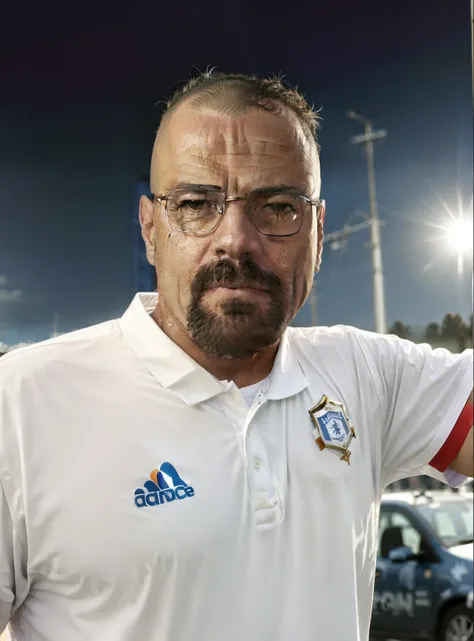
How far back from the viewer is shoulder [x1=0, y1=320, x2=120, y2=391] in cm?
94

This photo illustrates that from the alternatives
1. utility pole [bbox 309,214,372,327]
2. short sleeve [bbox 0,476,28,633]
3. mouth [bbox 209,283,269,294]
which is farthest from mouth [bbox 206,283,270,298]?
utility pole [bbox 309,214,372,327]

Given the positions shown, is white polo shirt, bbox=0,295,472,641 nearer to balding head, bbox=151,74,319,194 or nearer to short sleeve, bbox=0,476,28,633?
short sleeve, bbox=0,476,28,633

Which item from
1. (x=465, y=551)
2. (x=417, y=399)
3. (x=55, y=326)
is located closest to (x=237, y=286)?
(x=417, y=399)

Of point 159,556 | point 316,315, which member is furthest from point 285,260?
point 316,315

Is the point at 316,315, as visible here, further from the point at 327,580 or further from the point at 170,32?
the point at 327,580

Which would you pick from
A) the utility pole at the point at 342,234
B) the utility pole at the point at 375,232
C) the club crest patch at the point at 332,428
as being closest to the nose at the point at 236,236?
the club crest patch at the point at 332,428

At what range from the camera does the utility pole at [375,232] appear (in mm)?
2168

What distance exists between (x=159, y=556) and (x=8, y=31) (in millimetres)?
1452

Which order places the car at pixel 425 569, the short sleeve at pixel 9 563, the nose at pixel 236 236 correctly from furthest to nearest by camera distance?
1. the car at pixel 425 569
2. the nose at pixel 236 236
3. the short sleeve at pixel 9 563

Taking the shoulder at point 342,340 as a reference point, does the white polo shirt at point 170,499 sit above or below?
below

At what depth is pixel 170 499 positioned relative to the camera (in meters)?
0.90

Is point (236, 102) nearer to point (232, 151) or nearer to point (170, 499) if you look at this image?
point (232, 151)

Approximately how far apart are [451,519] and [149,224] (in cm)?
229

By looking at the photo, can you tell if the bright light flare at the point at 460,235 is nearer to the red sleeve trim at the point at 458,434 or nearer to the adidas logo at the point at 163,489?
the red sleeve trim at the point at 458,434
